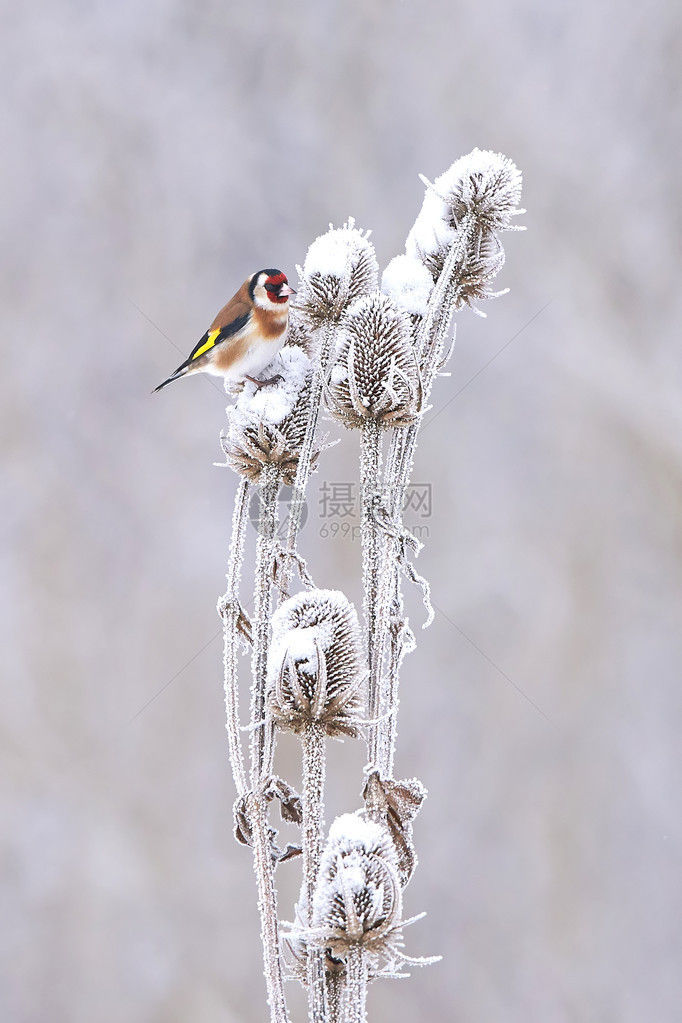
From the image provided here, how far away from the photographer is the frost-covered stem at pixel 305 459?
0.59 meters

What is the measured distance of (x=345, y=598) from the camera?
56cm

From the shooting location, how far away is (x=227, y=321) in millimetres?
825

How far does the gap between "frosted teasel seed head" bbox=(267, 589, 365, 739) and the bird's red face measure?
0.33 metres

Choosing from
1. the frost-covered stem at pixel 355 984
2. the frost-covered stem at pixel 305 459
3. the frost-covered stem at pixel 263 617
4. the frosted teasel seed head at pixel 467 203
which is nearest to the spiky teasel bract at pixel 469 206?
the frosted teasel seed head at pixel 467 203

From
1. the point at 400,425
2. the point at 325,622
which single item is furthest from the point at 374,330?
the point at 325,622

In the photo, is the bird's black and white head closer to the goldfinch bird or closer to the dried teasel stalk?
the goldfinch bird

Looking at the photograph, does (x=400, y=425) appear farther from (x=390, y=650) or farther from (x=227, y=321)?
(x=227, y=321)

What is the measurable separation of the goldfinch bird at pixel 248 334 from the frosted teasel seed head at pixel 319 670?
0.21 metres

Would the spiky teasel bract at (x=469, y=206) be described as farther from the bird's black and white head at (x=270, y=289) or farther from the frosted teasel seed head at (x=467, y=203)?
the bird's black and white head at (x=270, y=289)

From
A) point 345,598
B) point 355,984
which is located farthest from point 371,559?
point 355,984

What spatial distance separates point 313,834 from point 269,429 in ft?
0.93

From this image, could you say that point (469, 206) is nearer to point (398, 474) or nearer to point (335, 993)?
point (398, 474)

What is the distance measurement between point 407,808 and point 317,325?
37 cm

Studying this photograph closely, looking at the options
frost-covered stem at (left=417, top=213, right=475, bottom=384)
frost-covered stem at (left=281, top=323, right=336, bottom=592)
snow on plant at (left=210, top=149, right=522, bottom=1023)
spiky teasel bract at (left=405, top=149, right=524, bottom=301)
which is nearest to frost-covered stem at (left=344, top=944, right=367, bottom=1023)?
snow on plant at (left=210, top=149, right=522, bottom=1023)
